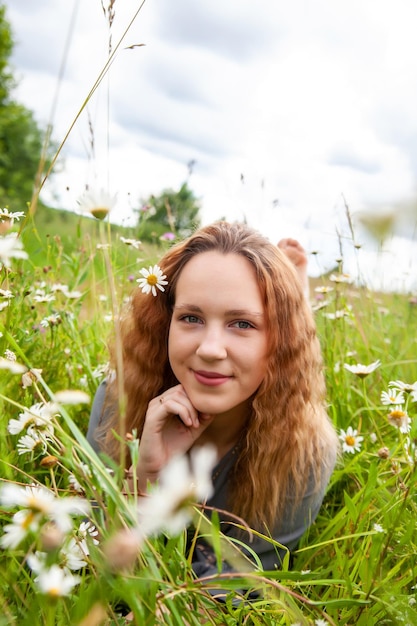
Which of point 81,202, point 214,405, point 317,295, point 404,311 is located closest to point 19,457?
point 214,405

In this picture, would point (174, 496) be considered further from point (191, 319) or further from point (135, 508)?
point (191, 319)

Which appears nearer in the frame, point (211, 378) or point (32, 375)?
point (32, 375)

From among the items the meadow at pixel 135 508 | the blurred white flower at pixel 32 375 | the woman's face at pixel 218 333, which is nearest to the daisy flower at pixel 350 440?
the meadow at pixel 135 508

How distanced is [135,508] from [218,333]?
726 millimetres

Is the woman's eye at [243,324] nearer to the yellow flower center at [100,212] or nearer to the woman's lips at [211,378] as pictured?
the woman's lips at [211,378]

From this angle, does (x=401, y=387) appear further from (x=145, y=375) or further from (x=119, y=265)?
(x=119, y=265)

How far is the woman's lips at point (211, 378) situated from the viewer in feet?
4.13

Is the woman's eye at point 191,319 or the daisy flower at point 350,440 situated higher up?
the woman's eye at point 191,319

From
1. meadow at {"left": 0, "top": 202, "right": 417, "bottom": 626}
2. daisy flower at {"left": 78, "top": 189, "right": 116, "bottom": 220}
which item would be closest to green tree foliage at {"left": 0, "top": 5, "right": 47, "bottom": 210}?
meadow at {"left": 0, "top": 202, "right": 417, "bottom": 626}

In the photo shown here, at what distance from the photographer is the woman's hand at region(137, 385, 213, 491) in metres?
1.30

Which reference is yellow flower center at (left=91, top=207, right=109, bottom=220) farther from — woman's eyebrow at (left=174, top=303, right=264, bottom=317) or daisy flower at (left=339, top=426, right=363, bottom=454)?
daisy flower at (left=339, top=426, right=363, bottom=454)

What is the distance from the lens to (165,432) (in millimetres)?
1406

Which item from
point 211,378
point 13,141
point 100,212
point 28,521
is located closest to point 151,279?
point 211,378

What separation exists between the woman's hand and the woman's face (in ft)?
0.11
